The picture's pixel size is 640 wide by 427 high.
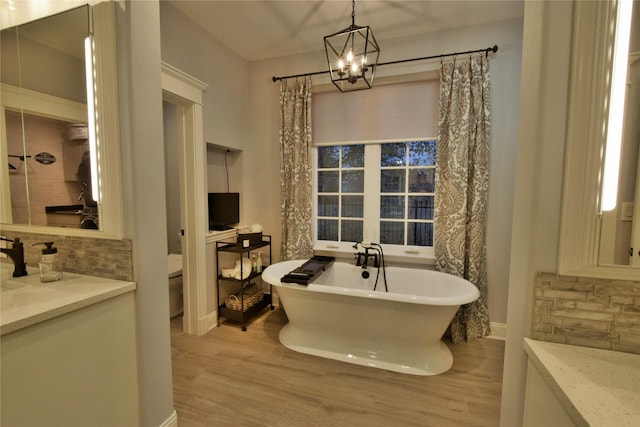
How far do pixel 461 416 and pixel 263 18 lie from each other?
3.52 metres

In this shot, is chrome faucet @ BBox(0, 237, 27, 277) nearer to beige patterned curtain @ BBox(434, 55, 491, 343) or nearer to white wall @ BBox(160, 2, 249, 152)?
white wall @ BBox(160, 2, 249, 152)

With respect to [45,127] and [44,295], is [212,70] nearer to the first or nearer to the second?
[45,127]

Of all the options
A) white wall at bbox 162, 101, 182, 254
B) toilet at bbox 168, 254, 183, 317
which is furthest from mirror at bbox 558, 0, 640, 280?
white wall at bbox 162, 101, 182, 254

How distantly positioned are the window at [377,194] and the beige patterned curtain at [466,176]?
0.85 ft

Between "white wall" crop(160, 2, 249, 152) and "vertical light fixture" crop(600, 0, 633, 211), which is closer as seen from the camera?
"vertical light fixture" crop(600, 0, 633, 211)

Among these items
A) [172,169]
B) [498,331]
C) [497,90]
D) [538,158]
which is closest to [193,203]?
[172,169]

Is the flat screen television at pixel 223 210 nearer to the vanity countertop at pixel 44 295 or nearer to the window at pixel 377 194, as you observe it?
the window at pixel 377 194

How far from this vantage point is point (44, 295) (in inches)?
47.7

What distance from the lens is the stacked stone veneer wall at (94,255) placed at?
1382 millimetres

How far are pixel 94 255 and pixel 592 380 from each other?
209cm

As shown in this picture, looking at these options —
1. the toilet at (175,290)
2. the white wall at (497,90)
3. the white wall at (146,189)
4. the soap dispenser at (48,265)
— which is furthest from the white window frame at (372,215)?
the soap dispenser at (48,265)

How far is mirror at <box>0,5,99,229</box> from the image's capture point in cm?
143

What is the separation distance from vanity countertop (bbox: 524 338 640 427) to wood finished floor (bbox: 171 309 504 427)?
1212 millimetres

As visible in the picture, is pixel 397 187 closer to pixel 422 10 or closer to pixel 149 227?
pixel 422 10
